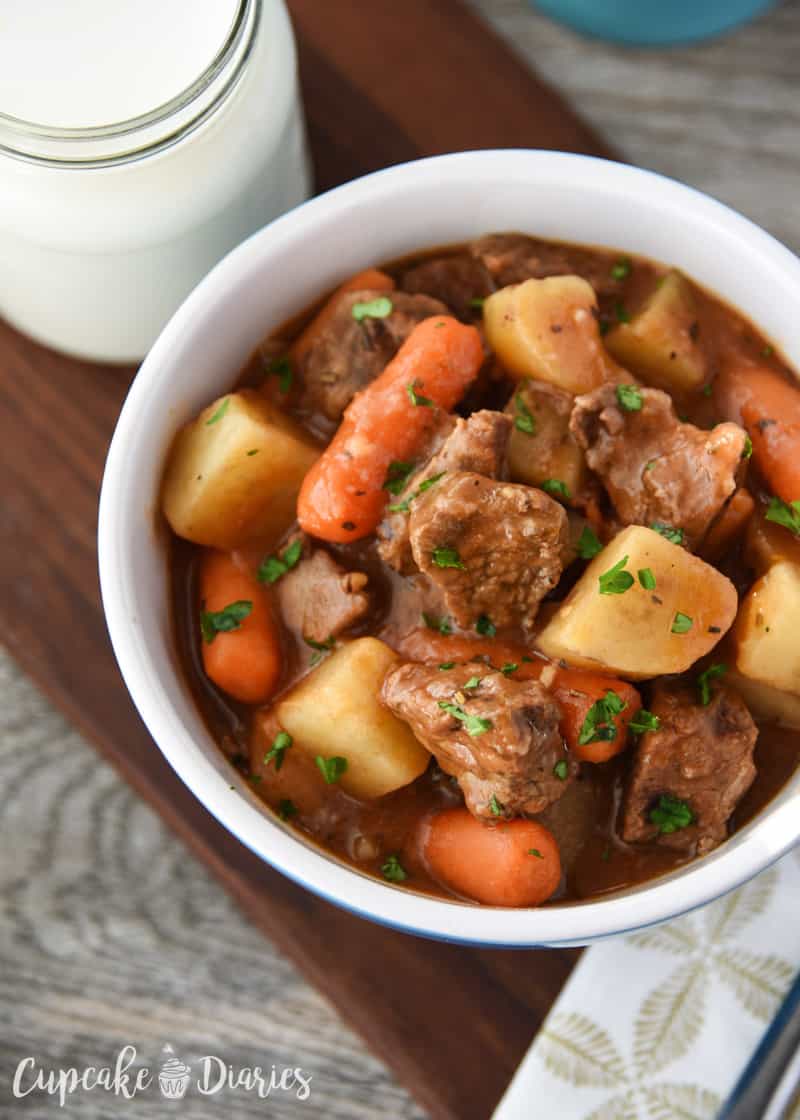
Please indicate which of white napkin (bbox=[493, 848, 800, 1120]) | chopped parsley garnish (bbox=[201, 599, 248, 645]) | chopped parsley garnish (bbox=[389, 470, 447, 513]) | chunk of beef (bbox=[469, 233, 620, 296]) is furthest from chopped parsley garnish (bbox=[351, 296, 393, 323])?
white napkin (bbox=[493, 848, 800, 1120])

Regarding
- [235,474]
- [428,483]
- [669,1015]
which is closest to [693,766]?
[428,483]

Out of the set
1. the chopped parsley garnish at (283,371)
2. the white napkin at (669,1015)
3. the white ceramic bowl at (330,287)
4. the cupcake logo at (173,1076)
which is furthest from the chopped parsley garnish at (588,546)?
the cupcake logo at (173,1076)

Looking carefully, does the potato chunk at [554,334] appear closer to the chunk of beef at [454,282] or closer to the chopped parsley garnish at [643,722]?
the chunk of beef at [454,282]

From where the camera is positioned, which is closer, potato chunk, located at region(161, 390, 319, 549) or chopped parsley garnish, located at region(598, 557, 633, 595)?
chopped parsley garnish, located at region(598, 557, 633, 595)

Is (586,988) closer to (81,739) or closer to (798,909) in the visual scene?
(798,909)

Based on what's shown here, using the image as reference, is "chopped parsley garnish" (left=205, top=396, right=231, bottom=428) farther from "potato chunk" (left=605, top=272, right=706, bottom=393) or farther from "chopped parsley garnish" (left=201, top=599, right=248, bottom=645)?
"potato chunk" (left=605, top=272, right=706, bottom=393)

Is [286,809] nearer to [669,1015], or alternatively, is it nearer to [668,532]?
[668,532]
